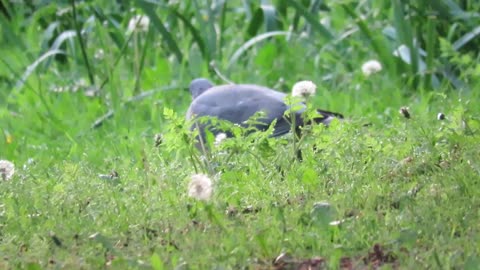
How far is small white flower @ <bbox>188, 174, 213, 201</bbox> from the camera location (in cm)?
320

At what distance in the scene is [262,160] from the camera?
4.00m

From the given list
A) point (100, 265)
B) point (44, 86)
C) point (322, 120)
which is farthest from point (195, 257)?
point (44, 86)

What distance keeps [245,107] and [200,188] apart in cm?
167

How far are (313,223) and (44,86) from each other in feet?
12.5

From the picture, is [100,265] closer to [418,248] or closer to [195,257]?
[195,257]

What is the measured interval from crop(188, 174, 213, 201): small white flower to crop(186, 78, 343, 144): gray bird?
1533 mm

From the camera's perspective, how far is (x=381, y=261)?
9.50ft

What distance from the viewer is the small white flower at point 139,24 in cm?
613

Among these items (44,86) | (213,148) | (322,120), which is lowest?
(44,86)

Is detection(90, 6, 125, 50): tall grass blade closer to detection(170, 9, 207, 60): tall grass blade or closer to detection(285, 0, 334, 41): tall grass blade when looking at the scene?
detection(170, 9, 207, 60): tall grass blade

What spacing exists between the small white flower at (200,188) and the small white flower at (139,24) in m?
2.93

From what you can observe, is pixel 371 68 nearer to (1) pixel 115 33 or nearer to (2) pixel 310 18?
(2) pixel 310 18

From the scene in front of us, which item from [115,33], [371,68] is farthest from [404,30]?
[115,33]

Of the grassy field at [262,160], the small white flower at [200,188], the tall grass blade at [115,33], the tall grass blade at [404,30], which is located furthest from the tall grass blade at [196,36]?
the small white flower at [200,188]
